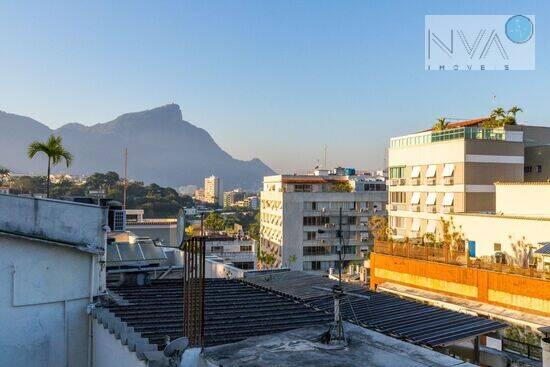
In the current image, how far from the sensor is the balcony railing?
2542 cm

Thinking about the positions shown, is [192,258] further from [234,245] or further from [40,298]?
Answer: [234,245]

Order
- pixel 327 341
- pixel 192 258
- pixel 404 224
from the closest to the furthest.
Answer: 1. pixel 327 341
2. pixel 192 258
3. pixel 404 224

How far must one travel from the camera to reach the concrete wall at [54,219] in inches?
494

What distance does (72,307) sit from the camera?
1305cm

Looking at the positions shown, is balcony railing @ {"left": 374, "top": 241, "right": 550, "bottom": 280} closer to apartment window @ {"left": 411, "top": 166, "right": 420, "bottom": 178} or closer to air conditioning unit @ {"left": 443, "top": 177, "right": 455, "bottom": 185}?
air conditioning unit @ {"left": 443, "top": 177, "right": 455, "bottom": 185}

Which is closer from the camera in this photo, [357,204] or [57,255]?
[57,255]

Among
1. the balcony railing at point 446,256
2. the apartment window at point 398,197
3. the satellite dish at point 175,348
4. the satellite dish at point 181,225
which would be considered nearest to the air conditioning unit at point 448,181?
the apartment window at point 398,197

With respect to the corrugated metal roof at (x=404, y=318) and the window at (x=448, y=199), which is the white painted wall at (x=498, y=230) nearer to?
the window at (x=448, y=199)

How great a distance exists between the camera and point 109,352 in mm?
11273

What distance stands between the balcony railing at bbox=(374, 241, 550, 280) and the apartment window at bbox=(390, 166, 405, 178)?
13757 mm

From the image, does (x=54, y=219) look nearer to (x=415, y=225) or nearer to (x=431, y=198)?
(x=431, y=198)

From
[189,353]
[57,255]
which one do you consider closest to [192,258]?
[189,353]

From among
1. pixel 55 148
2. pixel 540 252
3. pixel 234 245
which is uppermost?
pixel 55 148

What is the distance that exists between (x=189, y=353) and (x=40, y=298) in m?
6.08
